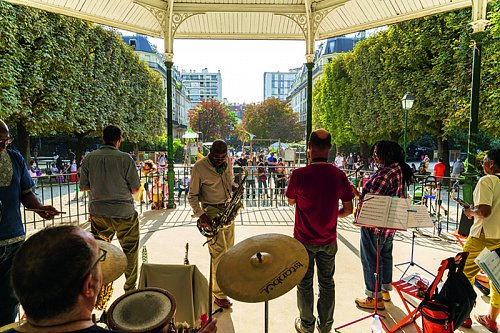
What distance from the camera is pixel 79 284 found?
1233 mm

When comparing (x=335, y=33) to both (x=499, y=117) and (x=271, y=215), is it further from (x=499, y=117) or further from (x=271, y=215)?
(x=499, y=117)

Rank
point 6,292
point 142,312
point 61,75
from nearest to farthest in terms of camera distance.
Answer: point 142,312 → point 6,292 → point 61,75

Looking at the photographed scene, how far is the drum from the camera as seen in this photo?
2.05 meters

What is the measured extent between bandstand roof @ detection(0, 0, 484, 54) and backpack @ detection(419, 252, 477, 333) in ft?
21.8

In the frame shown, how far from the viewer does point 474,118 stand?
685cm

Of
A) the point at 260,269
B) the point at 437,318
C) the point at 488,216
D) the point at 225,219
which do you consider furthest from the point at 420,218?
the point at 260,269

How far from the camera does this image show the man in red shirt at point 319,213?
3213 millimetres

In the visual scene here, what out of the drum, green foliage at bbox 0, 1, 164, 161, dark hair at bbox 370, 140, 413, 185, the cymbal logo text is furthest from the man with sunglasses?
green foliage at bbox 0, 1, 164, 161

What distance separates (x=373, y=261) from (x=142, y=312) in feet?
9.73

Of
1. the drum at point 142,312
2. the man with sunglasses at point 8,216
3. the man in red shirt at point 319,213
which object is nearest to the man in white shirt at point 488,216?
the man in red shirt at point 319,213

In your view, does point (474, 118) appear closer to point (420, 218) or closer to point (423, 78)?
point (420, 218)

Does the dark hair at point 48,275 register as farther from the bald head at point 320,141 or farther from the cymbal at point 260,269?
the bald head at point 320,141

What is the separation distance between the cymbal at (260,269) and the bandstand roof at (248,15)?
7.46m

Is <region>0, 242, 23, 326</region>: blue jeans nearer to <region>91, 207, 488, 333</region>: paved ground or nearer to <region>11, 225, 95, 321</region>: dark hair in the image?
<region>91, 207, 488, 333</region>: paved ground
